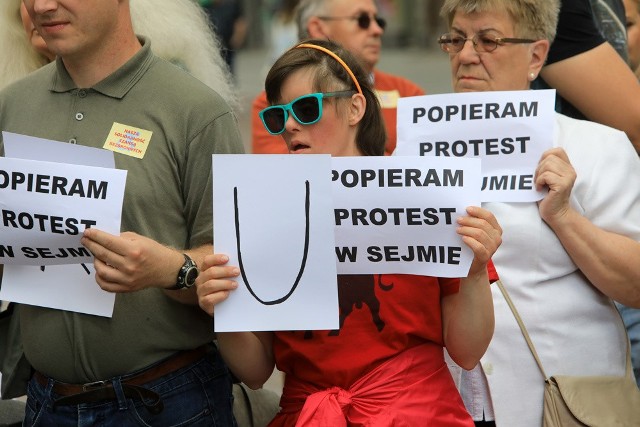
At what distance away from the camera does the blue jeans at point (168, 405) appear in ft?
10.3

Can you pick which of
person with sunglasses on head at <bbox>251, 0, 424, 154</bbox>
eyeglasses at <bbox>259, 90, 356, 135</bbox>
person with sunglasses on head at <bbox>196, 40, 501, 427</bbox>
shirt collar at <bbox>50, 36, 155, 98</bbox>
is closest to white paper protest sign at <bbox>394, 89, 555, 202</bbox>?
person with sunglasses on head at <bbox>196, 40, 501, 427</bbox>

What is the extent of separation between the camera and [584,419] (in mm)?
3301

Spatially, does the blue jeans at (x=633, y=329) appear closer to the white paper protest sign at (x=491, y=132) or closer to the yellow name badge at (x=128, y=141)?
the white paper protest sign at (x=491, y=132)

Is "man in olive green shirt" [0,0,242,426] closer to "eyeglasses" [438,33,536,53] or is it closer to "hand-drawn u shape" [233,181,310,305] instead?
"hand-drawn u shape" [233,181,310,305]

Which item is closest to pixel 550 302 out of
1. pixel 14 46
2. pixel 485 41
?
pixel 485 41

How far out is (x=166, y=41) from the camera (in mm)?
4176

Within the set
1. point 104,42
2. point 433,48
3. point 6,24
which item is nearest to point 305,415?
point 104,42

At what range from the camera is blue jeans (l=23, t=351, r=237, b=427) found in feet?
10.3

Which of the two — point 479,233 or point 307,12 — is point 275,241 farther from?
point 307,12

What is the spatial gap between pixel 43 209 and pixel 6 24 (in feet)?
5.70

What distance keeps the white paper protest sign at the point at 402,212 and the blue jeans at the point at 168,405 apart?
1.98 ft

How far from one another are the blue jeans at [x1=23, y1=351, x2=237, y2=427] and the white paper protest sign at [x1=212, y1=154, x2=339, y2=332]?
1.58ft

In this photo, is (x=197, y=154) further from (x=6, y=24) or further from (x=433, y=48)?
(x=433, y=48)

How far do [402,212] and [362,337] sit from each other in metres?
0.34
